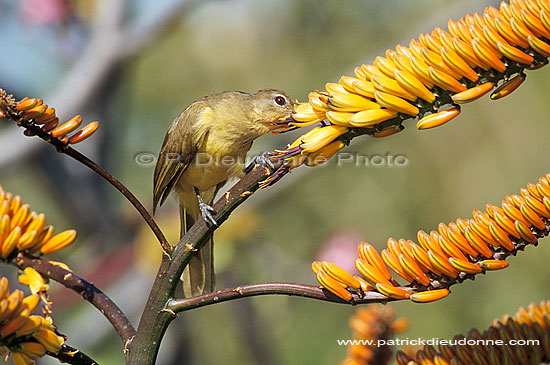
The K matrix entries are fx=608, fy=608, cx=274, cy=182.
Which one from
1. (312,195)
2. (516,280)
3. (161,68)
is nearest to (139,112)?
(161,68)

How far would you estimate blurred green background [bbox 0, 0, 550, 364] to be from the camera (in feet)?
19.4

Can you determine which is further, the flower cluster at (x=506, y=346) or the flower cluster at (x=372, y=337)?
the flower cluster at (x=372, y=337)

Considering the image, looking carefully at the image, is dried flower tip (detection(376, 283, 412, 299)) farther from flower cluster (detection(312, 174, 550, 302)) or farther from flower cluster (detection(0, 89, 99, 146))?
flower cluster (detection(0, 89, 99, 146))

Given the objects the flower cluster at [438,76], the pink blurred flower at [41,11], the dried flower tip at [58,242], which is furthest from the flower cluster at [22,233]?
the pink blurred flower at [41,11]

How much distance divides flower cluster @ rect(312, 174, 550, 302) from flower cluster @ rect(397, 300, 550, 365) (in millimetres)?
149

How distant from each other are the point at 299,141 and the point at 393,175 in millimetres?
6273

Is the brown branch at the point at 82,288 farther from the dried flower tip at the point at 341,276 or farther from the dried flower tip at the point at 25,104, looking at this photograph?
the dried flower tip at the point at 341,276

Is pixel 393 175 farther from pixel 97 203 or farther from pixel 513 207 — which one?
pixel 513 207

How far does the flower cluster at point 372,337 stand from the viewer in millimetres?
1564

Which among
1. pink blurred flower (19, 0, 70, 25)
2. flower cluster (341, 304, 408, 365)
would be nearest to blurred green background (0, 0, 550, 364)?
pink blurred flower (19, 0, 70, 25)

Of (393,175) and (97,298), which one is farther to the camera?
(393,175)

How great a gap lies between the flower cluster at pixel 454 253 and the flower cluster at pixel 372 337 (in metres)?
0.32

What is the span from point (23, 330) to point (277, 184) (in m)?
5.72

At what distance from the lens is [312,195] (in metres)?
7.84
